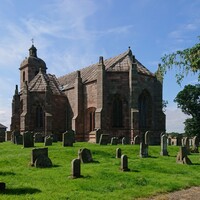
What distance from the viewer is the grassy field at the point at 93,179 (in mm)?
10281

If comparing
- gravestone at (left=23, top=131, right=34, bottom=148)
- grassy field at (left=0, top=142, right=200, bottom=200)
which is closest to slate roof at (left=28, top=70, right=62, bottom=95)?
gravestone at (left=23, top=131, right=34, bottom=148)

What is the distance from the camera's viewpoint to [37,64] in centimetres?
4919

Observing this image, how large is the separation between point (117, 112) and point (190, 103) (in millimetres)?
25229

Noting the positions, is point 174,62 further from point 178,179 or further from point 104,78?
point 104,78

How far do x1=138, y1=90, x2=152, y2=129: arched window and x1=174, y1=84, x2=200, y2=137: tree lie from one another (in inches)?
830

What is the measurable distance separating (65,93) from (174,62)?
30.1 metres

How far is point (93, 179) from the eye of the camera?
40.7ft

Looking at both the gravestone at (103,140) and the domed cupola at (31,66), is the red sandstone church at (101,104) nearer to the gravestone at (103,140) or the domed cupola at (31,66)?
the gravestone at (103,140)

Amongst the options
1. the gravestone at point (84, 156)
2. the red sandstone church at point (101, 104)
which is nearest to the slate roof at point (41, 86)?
the red sandstone church at point (101, 104)

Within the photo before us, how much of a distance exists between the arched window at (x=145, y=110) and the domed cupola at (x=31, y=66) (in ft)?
67.4

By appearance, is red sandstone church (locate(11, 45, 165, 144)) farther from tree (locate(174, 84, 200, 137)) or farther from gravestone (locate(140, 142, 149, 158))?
tree (locate(174, 84, 200, 137))

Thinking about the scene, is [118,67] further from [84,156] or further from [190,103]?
[190,103]

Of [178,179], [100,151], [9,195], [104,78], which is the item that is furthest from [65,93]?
[9,195]

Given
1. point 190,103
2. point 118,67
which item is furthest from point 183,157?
point 190,103
